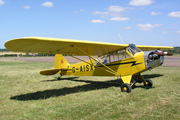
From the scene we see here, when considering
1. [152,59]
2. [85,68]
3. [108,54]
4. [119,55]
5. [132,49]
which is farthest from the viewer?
[85,68]

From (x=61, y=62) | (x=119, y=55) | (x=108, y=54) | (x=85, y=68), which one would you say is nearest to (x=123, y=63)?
(x=119, y=55)

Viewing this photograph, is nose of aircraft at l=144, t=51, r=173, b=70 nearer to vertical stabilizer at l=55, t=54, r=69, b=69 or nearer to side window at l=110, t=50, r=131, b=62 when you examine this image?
side window at l=110, t=50, r=131, b=62

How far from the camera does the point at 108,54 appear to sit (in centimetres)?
807

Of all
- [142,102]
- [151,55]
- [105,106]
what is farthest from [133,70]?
[105,106]

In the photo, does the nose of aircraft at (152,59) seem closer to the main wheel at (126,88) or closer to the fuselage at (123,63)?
the fuselage at (123,63)

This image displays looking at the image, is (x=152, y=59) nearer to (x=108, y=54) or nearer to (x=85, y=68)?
(x=108, y=54)

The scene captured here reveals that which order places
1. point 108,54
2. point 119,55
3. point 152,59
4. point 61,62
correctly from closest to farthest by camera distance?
point 152,59 → point 119,55 → point 108,54 → point 61,62

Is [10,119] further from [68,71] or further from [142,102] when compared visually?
[68,71]

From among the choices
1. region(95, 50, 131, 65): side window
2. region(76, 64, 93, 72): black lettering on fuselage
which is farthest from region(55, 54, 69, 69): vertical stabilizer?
region(95, 50, 131, 65): side window

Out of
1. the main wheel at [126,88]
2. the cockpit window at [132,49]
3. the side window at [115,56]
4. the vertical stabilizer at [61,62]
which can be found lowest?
the main wheel at [126,88]

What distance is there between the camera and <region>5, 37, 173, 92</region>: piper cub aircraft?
214 inches

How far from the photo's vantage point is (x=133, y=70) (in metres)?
6.77

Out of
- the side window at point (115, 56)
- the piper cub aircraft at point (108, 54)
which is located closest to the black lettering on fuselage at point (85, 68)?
the piper cub aircraft at point (108, 54)

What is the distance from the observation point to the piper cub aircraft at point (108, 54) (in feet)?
17.8
